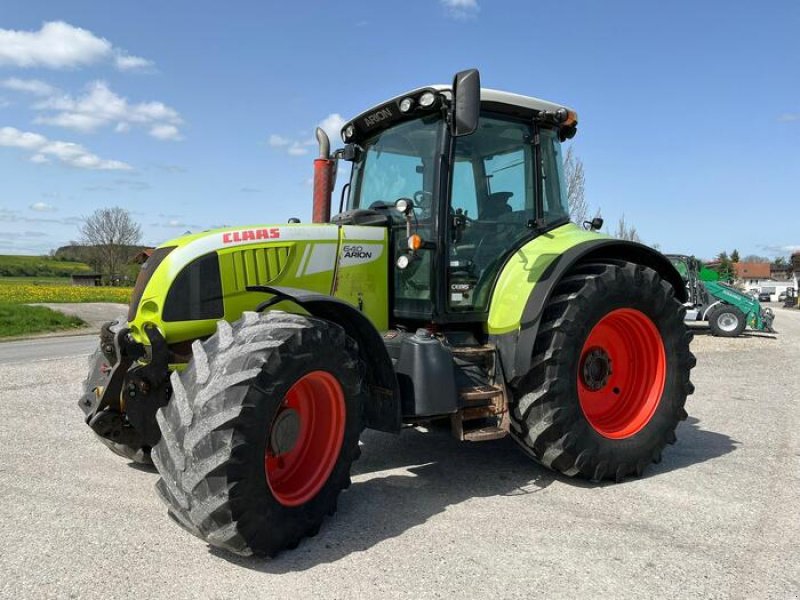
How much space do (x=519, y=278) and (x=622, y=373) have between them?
1.31 m

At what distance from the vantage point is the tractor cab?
4363 millimetres

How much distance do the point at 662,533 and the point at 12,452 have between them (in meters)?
4.80

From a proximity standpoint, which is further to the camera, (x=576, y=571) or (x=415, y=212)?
(x=415, y=212)

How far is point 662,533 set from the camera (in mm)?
3584

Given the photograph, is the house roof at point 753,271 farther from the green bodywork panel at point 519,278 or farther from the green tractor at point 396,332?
the green bodywork panel at point 519,278

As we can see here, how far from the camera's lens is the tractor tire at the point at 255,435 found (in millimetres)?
2891

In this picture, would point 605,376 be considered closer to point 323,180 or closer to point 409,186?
point 409,186

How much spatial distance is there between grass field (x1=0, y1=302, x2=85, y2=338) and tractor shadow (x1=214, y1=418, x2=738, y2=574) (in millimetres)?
16840

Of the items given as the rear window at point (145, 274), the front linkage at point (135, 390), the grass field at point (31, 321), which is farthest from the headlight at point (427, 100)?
the grass field at point (31, 321)

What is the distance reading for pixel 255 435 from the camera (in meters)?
2.99

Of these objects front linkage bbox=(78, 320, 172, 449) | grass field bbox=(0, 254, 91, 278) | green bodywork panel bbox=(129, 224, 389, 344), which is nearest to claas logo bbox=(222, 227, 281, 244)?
green bodywork panel bbox=(129, 224, 389, 344)

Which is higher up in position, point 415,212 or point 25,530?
point 415,212

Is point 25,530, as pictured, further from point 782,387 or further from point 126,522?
point 782,387

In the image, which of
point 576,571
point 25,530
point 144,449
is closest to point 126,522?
point 25,530
